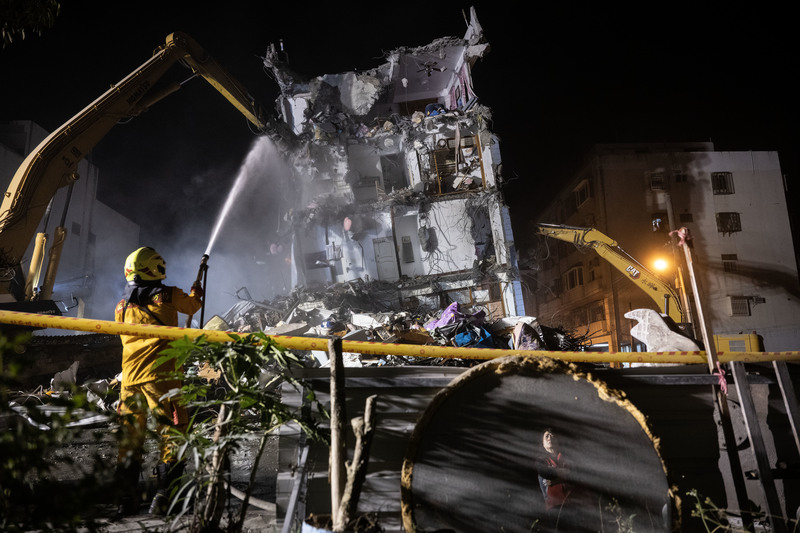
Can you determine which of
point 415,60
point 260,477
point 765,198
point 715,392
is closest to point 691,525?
point 715,392

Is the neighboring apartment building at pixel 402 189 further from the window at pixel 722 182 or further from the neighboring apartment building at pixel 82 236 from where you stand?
the window at pixel 722 182

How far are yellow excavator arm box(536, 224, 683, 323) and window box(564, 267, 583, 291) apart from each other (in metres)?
14.5

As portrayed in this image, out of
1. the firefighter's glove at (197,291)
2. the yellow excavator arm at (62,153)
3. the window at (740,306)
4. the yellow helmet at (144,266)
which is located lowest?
the window at (740,306)

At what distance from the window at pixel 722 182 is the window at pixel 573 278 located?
9366 millimetres

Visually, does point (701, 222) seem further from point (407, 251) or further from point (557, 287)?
point (407, 251)

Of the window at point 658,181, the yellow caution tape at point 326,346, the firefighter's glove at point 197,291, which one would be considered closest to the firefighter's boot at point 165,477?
the yellow caution tape at point 326,346

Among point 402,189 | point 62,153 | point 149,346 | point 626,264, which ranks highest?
point 402,189

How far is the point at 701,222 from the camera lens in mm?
26016

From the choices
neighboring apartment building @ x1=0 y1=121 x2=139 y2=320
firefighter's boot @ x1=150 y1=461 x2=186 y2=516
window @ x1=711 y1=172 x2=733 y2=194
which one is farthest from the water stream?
window @ x1=711 y1=172 x2=733 y2=194

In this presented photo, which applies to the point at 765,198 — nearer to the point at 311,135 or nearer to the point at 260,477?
the point at 311,135

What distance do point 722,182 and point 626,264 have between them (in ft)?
59.1

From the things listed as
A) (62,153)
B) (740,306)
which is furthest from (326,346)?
(740,306)

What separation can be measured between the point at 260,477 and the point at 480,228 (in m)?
15.9

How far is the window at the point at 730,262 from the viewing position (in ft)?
82.2
